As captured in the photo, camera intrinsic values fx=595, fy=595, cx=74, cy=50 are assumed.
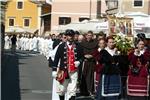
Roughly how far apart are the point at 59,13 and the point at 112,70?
69114mm

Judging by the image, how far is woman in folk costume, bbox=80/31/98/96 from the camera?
15.7 metres

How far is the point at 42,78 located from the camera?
21203mm

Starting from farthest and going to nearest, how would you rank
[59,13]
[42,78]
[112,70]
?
1. [59,13]
2. [42,78]
3. [112,70]

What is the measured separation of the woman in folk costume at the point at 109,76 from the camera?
11883 millimetres

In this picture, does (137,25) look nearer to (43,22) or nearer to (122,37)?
(122,37)

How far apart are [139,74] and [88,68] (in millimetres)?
3378

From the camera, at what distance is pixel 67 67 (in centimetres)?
1282

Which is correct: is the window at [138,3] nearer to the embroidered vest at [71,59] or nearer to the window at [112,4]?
the window at [112,4]

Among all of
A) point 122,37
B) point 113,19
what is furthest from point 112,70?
point 113,19

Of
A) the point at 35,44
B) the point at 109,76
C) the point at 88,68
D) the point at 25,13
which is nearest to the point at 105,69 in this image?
the point at 109,76

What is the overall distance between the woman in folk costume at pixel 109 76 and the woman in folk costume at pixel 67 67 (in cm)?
67

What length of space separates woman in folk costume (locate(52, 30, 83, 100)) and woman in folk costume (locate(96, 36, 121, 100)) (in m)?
0.67

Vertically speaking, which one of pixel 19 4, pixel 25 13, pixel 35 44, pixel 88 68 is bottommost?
pixel 35 44

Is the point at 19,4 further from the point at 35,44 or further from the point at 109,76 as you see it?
the point at 109,76
